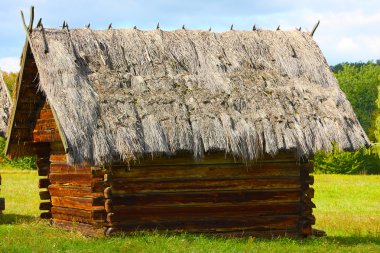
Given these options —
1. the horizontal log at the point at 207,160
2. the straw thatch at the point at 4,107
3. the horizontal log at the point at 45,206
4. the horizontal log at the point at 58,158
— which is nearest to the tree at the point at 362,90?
the straw thatch at the point at 4,107

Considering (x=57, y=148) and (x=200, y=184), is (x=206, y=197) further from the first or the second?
(x=57, y=148)

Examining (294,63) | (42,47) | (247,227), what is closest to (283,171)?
(247,227)

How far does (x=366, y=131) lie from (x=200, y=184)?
79356 mm

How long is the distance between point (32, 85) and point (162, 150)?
5.04 metres

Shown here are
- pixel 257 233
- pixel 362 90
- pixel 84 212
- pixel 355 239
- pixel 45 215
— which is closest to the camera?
pixel 84 212

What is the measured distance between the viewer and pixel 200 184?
18562 millimetres

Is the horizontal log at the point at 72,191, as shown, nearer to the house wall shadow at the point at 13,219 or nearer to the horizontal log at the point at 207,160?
the horizontal log at the point at 207,160

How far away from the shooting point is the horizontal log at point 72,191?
18.0 meters

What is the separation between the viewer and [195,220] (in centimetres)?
1852

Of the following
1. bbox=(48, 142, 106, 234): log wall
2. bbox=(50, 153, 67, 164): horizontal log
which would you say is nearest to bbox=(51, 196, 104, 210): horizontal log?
bbox=(48, 142, 106, 234): log wall

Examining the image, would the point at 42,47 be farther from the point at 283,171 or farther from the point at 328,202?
the point at 328,202

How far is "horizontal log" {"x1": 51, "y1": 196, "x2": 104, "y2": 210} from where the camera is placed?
17.8m

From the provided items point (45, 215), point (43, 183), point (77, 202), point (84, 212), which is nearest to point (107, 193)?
point (84, 212)

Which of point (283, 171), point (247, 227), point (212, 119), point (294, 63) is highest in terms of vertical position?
point (294, 63)
